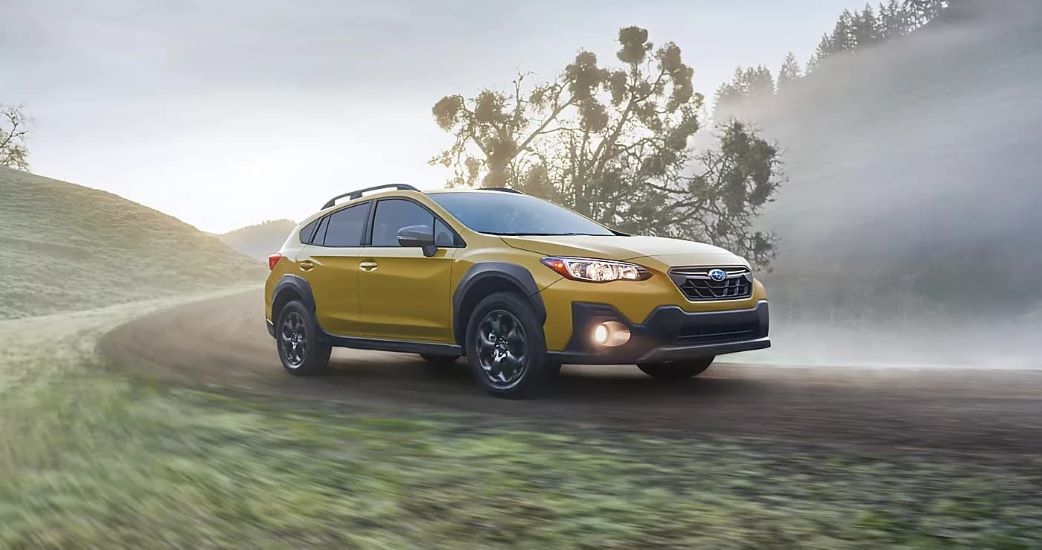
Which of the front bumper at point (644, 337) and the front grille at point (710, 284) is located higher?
the front grille at point (710, 284)

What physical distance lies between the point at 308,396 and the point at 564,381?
2.38 meters

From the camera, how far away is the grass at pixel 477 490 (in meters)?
4.48

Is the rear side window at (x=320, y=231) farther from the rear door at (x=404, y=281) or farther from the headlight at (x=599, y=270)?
the headlight at (x=599, y=270)

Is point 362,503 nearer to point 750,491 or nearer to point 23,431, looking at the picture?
point 750,491

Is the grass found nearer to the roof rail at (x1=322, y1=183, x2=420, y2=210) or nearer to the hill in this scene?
the roof rail at (x1=322, y1=183, x2=420, y2=210)

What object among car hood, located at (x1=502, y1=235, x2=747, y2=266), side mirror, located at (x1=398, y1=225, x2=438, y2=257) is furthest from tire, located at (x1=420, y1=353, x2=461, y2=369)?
car hood, located at (x1=502, y1=235, x2=747, y2=266)

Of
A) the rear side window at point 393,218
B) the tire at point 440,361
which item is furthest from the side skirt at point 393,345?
the tire at point 440,361

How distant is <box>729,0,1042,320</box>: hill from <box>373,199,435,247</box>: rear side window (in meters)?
54.2

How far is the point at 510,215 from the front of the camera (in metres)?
9.44

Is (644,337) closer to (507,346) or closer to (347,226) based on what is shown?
(507,346)

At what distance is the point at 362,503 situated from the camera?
5.16 meters

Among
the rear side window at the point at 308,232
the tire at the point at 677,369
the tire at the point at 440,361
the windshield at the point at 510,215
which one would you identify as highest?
the windshield at the point at 510,215

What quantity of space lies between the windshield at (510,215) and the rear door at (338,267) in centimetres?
114

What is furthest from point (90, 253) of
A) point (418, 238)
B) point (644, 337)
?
point (644, 337)
